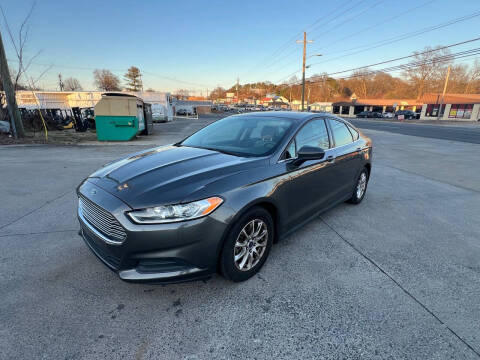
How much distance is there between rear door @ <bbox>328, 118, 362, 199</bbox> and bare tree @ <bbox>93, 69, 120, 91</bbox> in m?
79.2

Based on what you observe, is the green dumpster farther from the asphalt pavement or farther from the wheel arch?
the asphalt pavement

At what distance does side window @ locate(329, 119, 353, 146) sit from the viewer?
148 inches

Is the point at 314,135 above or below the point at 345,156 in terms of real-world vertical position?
above

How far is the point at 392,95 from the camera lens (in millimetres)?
76688

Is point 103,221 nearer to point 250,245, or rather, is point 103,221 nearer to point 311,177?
point 250,245

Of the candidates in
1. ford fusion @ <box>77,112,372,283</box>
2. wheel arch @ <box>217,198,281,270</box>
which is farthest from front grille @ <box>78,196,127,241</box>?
wheel arch @ <box>217,198,281,270</box>

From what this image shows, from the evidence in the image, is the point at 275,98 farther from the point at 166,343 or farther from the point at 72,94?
the point at 166,343

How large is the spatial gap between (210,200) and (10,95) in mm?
15029

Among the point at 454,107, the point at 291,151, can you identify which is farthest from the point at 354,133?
the point at 454,107

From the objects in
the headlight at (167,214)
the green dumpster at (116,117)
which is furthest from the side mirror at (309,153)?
the green dumpster at (116,117)

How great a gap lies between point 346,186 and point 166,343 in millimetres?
3218

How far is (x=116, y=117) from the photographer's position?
1280cm

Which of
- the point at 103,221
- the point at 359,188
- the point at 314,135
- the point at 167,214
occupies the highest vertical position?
the point at 314,135

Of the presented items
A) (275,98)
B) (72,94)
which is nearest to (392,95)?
(275,98)
